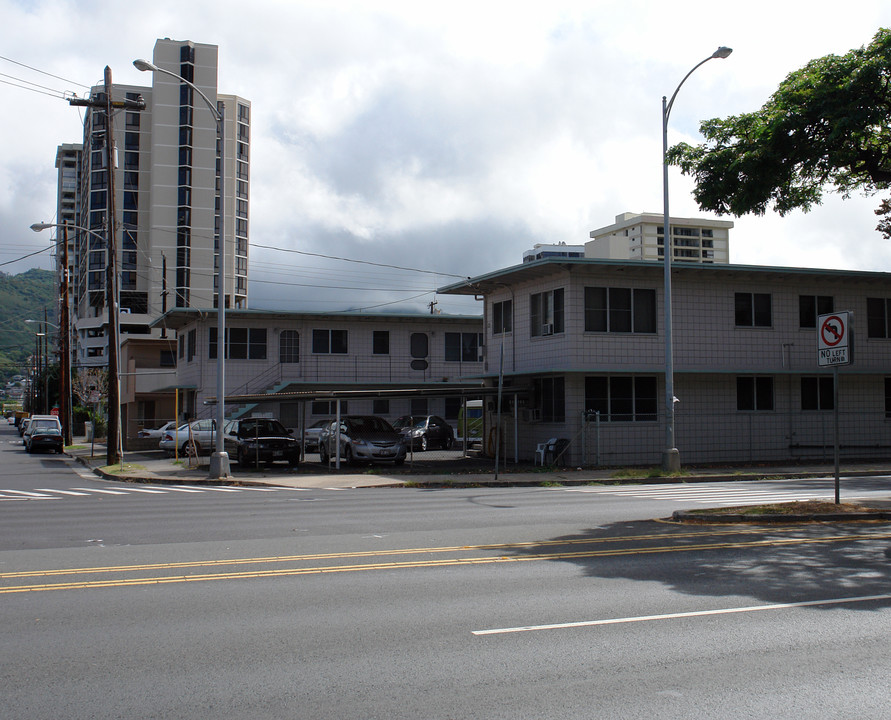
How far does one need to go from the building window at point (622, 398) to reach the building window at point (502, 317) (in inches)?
173

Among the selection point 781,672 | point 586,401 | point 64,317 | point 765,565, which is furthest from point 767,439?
point 64,317

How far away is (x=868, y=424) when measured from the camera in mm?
30578

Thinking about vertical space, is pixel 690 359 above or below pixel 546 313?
below

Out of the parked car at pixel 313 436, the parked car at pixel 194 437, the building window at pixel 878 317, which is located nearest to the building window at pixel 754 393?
the building window at pixel 878 317

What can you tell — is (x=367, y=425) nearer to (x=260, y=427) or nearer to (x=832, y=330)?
(x=260, y=427)

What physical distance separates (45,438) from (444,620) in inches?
1697

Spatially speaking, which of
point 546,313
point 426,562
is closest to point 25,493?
point 426,562

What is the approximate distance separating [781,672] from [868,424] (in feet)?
90.9

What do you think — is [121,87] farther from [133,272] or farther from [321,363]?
[321,363]

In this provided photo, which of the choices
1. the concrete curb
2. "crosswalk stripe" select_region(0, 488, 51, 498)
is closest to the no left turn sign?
the concrete curb

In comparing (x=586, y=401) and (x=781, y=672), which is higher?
(x=586, y=401)

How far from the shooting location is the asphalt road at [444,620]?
5414mm

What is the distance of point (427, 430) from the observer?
38.3 meters

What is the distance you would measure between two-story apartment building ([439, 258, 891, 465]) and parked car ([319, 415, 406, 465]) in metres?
4.51
